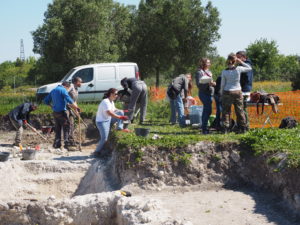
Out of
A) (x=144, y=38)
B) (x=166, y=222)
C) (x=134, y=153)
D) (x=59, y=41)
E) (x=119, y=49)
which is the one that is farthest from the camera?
(x=144, y=38)

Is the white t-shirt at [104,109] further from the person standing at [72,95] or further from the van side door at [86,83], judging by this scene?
the van side door at [86,83]

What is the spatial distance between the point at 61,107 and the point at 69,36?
1209cm

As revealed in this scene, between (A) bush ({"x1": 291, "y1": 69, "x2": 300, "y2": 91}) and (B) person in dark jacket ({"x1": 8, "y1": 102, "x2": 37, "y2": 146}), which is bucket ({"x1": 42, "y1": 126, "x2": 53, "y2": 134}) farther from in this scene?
(A) bush ({"x1": 291, "y1": 69, "x2": 300, "y2": 91})

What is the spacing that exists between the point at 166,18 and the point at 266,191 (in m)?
23.3

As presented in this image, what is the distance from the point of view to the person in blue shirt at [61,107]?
12.0m

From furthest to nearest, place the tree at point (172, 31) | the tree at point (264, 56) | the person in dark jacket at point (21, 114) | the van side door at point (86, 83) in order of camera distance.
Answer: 1. the tree at point (264, 56)
2. the tree at point (172, 31)
3. the van side door at point (86, 83)
4. the person in dark jacket at point (21, 114)

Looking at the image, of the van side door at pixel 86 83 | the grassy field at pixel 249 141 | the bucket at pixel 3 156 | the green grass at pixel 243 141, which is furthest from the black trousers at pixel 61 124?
the van side door at pixel 86 83

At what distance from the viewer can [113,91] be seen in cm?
1044

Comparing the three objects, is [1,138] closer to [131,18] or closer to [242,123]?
[242,123]

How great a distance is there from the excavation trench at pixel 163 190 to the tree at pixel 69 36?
13.2 m

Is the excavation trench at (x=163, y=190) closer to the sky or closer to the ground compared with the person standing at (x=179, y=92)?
closer to the ground

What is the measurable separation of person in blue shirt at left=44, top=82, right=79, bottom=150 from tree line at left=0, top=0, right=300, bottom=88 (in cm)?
1098

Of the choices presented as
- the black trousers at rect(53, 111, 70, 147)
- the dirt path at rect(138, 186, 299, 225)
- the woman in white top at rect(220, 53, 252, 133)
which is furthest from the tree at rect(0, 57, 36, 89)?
the dirt path at rect(138, 186, 299, 225)

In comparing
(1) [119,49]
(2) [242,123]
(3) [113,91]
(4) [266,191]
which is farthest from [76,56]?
(4) [266,191]
